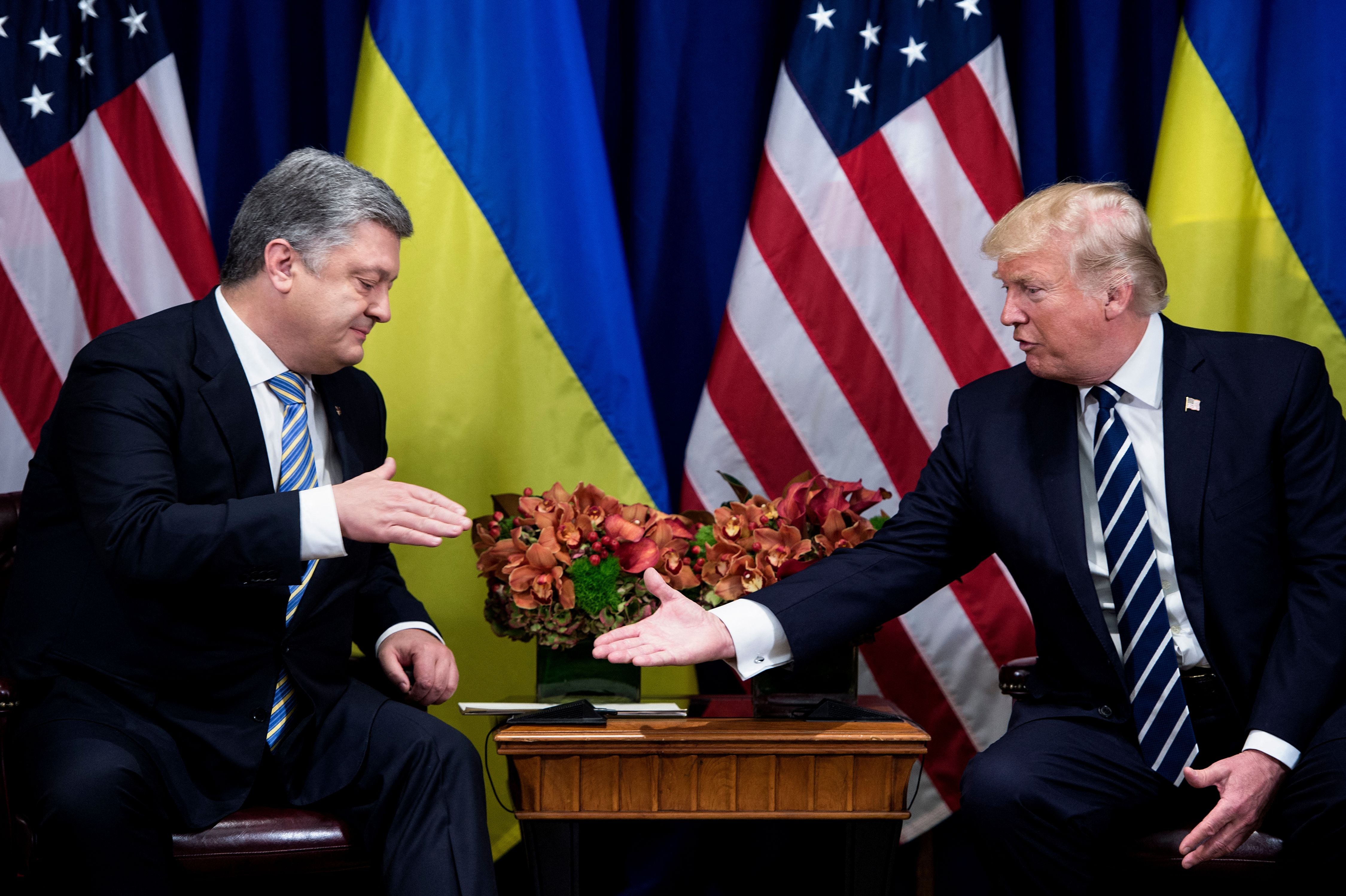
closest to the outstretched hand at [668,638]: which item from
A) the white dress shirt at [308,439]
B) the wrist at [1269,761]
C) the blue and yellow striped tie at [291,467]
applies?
the white dress shirt at [308,439]

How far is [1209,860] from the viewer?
218cm

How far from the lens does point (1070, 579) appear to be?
7.92 feet

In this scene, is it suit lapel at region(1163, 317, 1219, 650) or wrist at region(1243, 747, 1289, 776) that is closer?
wrist at region(1243, 747, 1289, 776)

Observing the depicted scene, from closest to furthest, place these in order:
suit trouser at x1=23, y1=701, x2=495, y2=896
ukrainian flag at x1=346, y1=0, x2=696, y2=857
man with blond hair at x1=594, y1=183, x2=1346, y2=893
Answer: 1. suit trouser at x1=23, y1=701, x2=495, y2=896
2. man with blond hair at x1=594, y1=183, x2=1346, y2=893
3. ukrainian flag at x1=346, y1=0, x2=696, y2=857

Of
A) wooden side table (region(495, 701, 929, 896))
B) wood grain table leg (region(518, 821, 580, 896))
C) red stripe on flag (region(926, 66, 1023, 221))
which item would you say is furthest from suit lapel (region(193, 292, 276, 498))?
red stripe on flag (region(926, 66, 1023, 221))

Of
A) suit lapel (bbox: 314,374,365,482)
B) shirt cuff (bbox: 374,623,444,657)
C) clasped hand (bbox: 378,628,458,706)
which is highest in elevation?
suit lapel (bbox: 314,374,365,482)

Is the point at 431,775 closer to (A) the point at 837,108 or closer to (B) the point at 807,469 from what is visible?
(B) the point at 807,469

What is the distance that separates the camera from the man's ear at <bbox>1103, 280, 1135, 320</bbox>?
2.45 metres

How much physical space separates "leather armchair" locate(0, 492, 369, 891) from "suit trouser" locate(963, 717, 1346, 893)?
3.76 feet

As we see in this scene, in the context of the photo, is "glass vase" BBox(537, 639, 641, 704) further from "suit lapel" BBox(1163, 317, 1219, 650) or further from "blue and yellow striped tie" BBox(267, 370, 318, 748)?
"suit lapel" BBox(1163, 317, 1219, 650)

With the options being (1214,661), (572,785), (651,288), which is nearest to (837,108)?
(651,288)

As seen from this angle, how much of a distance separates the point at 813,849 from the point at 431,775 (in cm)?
145

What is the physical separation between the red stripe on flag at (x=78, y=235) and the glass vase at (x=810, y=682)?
180 centimetres

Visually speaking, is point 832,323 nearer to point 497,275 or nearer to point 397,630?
point 497,275
